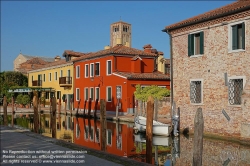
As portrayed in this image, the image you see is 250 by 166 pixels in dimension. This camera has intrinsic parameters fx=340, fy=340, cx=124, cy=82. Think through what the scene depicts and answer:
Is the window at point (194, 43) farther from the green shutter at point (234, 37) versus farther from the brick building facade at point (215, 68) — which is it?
the green shutter at point (234, 37)

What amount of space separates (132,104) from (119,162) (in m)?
19.1

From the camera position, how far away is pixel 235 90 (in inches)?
614

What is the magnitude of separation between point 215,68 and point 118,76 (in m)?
13.4

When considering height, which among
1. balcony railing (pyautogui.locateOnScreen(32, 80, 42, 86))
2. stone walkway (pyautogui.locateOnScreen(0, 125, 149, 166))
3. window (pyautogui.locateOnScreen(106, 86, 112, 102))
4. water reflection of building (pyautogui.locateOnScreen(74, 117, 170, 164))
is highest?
balcony railing (pyautogui.locateOnScreen(32, 80, 42, 86))

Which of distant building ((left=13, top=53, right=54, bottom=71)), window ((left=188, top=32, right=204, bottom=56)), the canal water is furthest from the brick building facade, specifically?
distant building ((left=13, top=53, right=54, bottom=71))

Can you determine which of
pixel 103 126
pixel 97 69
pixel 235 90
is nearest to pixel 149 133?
pixel 103 126

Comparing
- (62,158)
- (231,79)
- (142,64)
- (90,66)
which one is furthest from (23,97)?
(62,158)

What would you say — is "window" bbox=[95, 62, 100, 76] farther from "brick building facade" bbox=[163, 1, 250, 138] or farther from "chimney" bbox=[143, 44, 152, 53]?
"brick building facade" bbox=[163, 1, 250, 138]

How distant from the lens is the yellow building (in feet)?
125

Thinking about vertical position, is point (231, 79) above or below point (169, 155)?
above

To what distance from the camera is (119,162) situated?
8977 mm

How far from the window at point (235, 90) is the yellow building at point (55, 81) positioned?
21.6 metres

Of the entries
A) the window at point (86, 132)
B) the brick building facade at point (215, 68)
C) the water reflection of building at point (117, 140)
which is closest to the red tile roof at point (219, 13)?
the brick building facade at point (215, 68)

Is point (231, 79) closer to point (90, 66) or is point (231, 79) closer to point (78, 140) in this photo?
point (78, 140)
